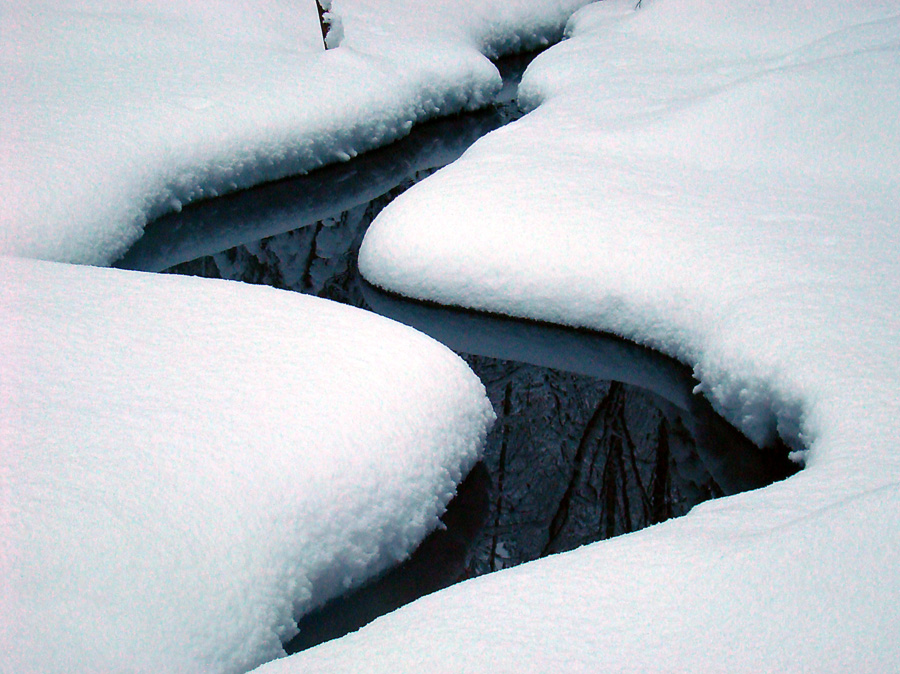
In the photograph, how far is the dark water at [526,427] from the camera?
8.11 ft

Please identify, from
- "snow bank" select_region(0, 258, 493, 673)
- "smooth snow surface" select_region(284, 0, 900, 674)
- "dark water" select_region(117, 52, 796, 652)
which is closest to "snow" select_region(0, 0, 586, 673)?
"snow bank" select_region(0, 258, 493, 673)

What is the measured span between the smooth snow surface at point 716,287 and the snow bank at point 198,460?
13.4 inches

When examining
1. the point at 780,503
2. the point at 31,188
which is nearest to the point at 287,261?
the point at 31,188

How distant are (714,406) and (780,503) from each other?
0.99 m

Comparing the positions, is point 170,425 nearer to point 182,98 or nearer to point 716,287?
point 716,287

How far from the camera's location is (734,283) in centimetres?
304

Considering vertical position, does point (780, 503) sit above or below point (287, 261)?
above

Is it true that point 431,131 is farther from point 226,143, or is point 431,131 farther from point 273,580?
point 273,580

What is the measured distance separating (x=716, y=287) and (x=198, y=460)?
1920 millimetres

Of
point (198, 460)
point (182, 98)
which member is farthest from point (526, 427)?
point (182, 98)

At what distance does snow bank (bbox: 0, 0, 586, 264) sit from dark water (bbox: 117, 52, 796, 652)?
28cm

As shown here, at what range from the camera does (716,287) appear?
305 cm

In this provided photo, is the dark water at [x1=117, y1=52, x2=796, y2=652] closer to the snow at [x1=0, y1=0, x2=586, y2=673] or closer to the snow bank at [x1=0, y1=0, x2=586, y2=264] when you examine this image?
the snow at [x1=0, y1=0, x2=586, y2=673]

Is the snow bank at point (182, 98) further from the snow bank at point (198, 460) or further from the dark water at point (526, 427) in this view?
the snow bank at point (198, 460)
